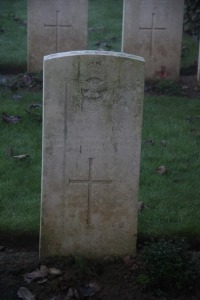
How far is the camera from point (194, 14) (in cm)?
1255

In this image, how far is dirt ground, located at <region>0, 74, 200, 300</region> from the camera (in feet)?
14.4

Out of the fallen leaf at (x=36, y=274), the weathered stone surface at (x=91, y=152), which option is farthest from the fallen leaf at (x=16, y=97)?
the fallen leaf at (x=36, y=274)

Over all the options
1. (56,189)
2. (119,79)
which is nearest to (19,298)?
(56,189)

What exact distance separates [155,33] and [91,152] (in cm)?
566

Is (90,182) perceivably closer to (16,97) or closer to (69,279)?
(69,279)

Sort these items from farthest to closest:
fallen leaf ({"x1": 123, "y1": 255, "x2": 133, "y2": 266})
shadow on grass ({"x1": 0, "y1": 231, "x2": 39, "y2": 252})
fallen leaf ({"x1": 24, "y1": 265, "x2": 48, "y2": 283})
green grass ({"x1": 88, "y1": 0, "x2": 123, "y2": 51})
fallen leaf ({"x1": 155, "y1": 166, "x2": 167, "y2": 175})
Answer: green grass ({"x1": 88, "y1": 0, "x2": 123, "y2": 51})
fallen leaf ({"x1": 155, "y1": 166, "x2": 167, "y2": 175})
shadow on grass ({"x1": 0, "y1": 231, "x2": 39, "y2": 252})
fallen leaf ({"x1": 123, "y1": 255, "x2": 133, "y2": 266})
fallen leaf ({"x1": 24, "y1": 265, "x2": 48, "y2": 283})

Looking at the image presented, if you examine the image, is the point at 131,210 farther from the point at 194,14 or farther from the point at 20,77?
the point at 194,14

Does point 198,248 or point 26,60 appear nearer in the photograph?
point 198,248

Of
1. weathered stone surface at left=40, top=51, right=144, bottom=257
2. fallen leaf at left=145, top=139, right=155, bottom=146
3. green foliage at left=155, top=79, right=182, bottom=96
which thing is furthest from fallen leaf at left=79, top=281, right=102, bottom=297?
green foliage at left=155, top=79, right=182, bottom=96

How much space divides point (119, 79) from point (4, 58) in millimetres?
6533

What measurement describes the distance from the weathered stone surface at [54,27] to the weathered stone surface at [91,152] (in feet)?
18.3

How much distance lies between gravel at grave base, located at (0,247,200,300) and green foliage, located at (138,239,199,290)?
0.07 meters

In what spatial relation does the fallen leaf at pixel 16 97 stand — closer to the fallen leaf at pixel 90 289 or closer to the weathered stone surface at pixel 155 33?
the weathered stone surface at pixel 155 33

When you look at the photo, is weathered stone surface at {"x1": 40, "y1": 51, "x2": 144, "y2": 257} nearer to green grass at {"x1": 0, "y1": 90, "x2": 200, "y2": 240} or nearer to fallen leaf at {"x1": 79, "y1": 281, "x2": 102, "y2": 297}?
fallen leaf at {"x1": 79, "y1": 281, "x2": 102, "y2": 297}
